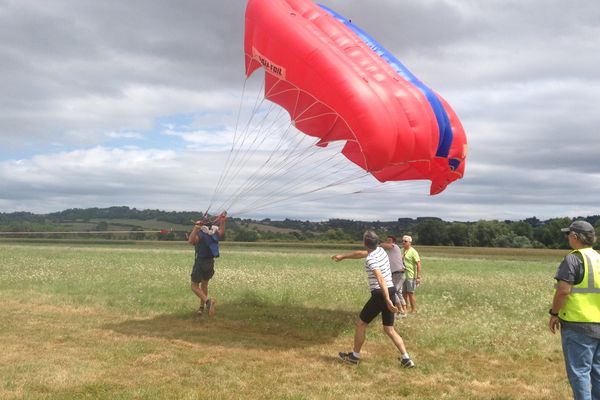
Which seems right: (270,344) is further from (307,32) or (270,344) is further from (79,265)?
(79,265)

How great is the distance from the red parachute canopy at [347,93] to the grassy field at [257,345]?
3677 millimetres

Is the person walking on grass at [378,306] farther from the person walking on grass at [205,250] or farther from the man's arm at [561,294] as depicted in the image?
the person walking on grass at [205,250]

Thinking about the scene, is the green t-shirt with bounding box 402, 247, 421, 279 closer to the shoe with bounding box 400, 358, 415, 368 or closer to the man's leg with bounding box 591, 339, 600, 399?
the shoe with bounding box 400, 358, 415, 368

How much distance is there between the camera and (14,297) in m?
14.3

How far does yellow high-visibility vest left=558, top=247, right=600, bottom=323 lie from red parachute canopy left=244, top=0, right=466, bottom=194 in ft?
14.1

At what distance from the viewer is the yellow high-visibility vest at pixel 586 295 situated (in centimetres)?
585

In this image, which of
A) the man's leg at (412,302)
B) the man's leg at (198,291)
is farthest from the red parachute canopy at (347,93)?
the man's leg at (198,291)

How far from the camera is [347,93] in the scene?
31.2 feet

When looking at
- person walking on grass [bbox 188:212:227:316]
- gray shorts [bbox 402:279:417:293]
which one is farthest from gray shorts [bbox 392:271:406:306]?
person walking on grass [bbox 188:212:227:316]

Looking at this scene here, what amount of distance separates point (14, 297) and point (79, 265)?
30.9 feet

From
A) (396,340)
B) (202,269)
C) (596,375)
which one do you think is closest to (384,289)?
(396,340)

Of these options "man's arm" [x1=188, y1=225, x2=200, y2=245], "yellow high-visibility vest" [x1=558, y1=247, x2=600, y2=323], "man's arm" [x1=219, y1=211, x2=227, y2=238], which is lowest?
"yellow high-visibility vest" [x1=558, y1=247, x2=600, y2=323]

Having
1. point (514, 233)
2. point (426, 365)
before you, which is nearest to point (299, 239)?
point (514, 233)

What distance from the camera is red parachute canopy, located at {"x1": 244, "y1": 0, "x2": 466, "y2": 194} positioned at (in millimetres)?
9555
